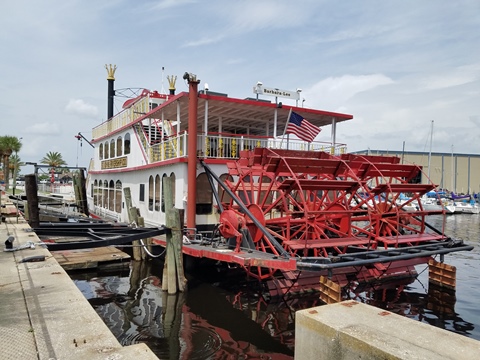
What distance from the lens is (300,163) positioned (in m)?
9.04

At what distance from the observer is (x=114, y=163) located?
52.2 ft

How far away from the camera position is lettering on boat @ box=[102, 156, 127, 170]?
1485 centimetres

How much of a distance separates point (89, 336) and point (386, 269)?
7.97m

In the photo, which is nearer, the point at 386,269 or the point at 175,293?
the point at 175,293

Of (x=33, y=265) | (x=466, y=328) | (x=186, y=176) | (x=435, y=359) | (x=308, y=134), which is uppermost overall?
(x=308, y=134)

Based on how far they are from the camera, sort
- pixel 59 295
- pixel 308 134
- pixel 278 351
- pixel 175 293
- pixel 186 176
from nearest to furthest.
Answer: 1. pixel 59 295
2. pixel 278 351
3. pixel 175 293
4. pixel 186 176
5. pixel 308 134

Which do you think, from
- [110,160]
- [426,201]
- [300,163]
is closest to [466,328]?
[300,163]

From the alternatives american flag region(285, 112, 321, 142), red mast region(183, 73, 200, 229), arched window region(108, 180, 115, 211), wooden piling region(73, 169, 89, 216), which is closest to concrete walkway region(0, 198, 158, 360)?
red mast region(183, 73, 200, 229)

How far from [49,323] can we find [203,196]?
7350mm

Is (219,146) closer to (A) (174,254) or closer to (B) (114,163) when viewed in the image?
(A) (174,254)

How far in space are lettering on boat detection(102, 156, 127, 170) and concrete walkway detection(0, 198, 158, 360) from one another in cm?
994

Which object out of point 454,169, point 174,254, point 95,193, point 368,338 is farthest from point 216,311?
point 454,169

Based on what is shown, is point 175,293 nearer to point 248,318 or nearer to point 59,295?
point 248,318

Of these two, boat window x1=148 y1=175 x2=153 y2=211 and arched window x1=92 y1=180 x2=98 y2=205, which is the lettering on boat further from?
boat window x1=148 y1=175 x2=153 y2=211
